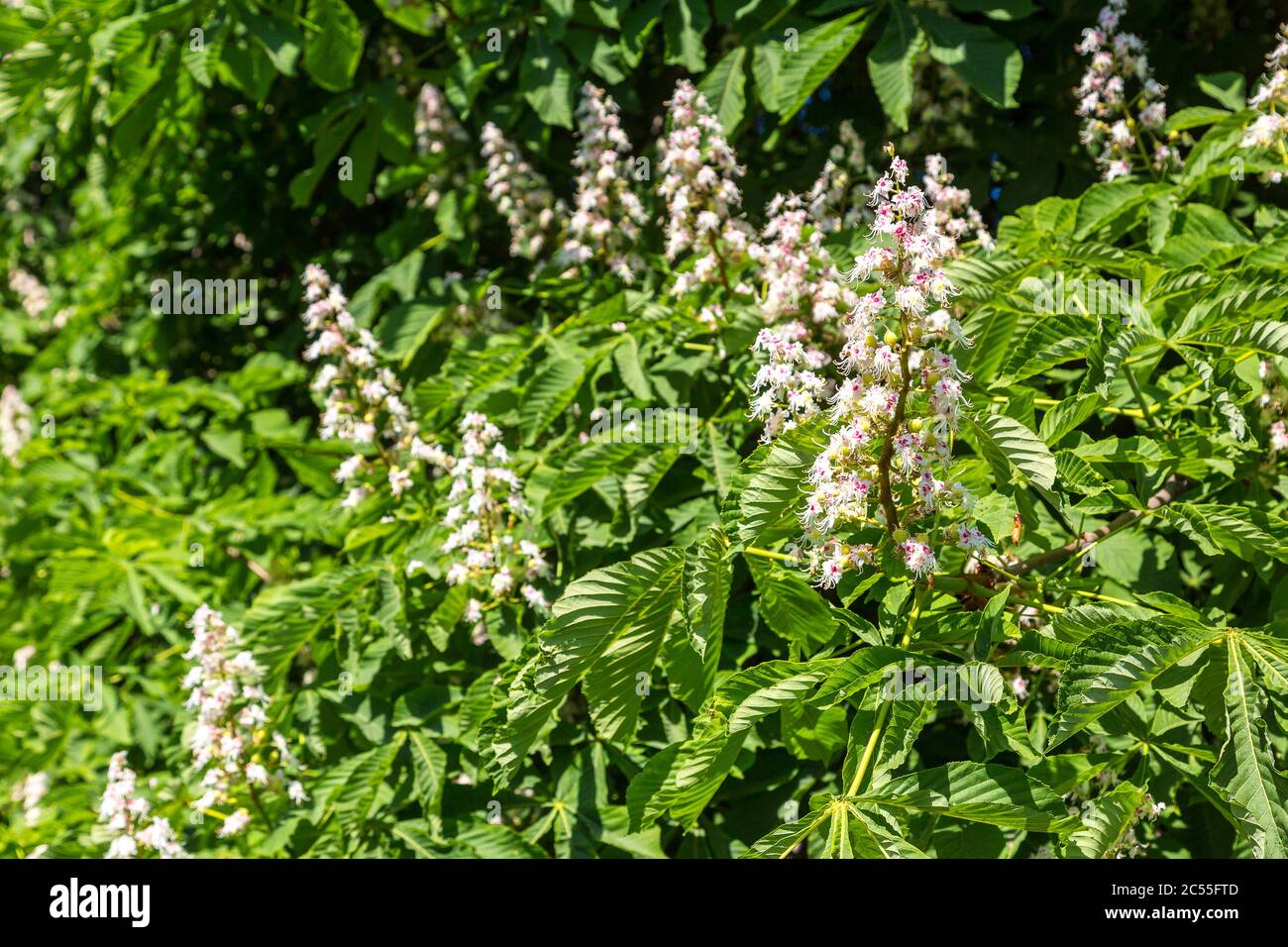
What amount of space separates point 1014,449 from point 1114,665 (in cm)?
35

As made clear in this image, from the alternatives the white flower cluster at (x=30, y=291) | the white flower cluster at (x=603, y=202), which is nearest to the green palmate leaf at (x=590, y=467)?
the white flower cluster at (x=603, y=202)

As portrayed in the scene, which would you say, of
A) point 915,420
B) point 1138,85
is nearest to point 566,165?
point 1138,85

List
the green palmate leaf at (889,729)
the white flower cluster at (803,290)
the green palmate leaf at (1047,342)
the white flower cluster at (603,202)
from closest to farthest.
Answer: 1. the green palmate leaf at (889,729)
2. the green palmate leaf at (1047,342)
3. the white flower cluster at (803,290)
4. the white flower cluster at (603,202)

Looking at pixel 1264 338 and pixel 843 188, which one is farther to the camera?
pixel 843 188

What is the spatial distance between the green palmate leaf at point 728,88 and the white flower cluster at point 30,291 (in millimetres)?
4082

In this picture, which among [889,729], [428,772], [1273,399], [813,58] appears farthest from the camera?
[813,58]

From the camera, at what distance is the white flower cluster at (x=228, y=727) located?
285 centimetres

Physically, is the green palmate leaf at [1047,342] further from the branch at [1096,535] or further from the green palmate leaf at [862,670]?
the green palmate leaf at [862,670]

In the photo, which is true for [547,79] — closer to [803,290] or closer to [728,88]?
[728,88]

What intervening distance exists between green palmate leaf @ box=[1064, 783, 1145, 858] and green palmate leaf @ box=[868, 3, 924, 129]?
1.74m

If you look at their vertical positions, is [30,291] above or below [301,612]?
above

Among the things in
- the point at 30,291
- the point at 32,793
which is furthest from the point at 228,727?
the point at 30,291

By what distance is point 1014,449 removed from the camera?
182 cm
